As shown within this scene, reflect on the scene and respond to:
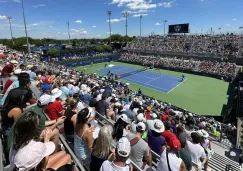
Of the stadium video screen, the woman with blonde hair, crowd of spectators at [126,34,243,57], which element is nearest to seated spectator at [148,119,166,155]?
the woman with blonde hair

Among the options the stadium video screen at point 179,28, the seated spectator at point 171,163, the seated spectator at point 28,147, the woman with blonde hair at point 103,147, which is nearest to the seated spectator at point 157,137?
the seated spectator at point 171,163

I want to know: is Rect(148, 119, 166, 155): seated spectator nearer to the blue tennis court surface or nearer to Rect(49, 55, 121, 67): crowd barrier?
the blue tennis court surface

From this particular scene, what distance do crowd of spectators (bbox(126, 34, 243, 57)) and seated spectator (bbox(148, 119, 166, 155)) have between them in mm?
37881

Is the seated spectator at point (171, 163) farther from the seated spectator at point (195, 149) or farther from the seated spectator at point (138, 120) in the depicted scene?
the seated spectator at point (138, 120)

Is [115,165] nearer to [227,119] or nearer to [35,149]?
[35,149]

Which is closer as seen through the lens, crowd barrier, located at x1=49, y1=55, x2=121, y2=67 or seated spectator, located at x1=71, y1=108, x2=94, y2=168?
seated spectator, located at x1=71, y1=108, x2=94, y2=168

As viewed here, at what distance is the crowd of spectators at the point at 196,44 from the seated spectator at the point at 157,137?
37881 millimetres

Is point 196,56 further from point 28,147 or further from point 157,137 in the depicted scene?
point 28,147

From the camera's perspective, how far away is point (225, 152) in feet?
35.4

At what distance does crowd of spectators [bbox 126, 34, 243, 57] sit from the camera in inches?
1566

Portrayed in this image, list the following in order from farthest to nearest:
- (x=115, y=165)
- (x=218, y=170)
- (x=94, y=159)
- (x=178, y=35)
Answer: (x=178, y=35) → (x=218, y=170) → (x=94, y=159) → (x=115, y=165)

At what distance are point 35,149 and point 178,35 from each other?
188ft

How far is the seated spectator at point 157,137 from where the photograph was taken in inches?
193

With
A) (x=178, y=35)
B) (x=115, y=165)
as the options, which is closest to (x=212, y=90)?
(x=115, y=165)
